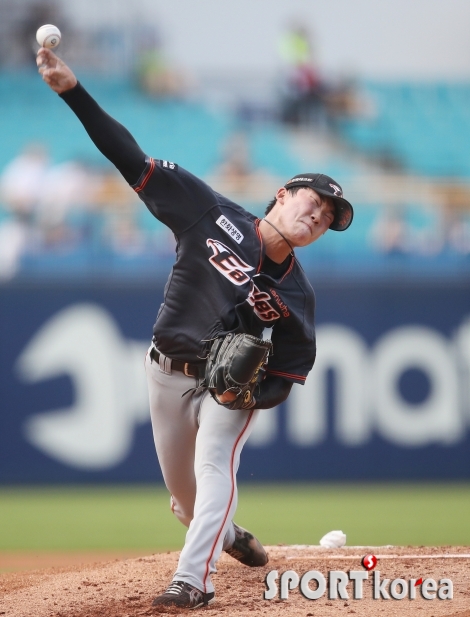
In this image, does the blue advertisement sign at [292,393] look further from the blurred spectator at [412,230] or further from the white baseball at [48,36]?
the white baseball at [48,36]

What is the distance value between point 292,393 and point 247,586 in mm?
4377

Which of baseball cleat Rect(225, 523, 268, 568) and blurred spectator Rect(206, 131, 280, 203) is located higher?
blurred spectator Rect(206, 131, 280, 203)

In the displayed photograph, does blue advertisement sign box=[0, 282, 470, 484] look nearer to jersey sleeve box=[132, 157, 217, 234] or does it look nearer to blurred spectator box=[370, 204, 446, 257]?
blurred spectator box=[370, 204, 446, 257]

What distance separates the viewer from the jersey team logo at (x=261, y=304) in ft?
13.5

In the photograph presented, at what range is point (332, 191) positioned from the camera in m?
4.17

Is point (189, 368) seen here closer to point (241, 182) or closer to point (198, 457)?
point (198, 457)

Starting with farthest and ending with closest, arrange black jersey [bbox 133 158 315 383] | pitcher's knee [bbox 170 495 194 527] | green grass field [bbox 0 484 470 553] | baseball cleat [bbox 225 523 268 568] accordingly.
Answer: green grass field [bbox 0 484 470 553], baseball cleat [bbox 225 523 268 568], pitcher's knee [bbox 170 495 194 527], black jersey [bbox 133 158 315 383]

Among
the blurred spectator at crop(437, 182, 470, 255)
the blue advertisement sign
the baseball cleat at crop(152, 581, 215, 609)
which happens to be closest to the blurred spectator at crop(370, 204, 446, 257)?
the blurred spectator at crop(437, 182, 470, 255)

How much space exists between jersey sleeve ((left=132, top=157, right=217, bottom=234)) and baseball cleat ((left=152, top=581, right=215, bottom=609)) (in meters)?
1.43

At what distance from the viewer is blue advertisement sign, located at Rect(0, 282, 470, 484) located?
8719mm

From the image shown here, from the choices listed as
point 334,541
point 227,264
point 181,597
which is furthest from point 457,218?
point 181,597

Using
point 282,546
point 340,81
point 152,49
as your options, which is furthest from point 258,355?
point 152,49

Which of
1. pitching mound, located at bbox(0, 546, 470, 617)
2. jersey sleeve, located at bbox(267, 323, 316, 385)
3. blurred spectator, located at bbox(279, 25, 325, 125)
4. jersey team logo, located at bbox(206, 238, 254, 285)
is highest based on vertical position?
blurred spectator, located at bbox(279, 25, 325, 125)

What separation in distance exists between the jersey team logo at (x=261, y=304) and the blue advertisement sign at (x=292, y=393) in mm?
4559
